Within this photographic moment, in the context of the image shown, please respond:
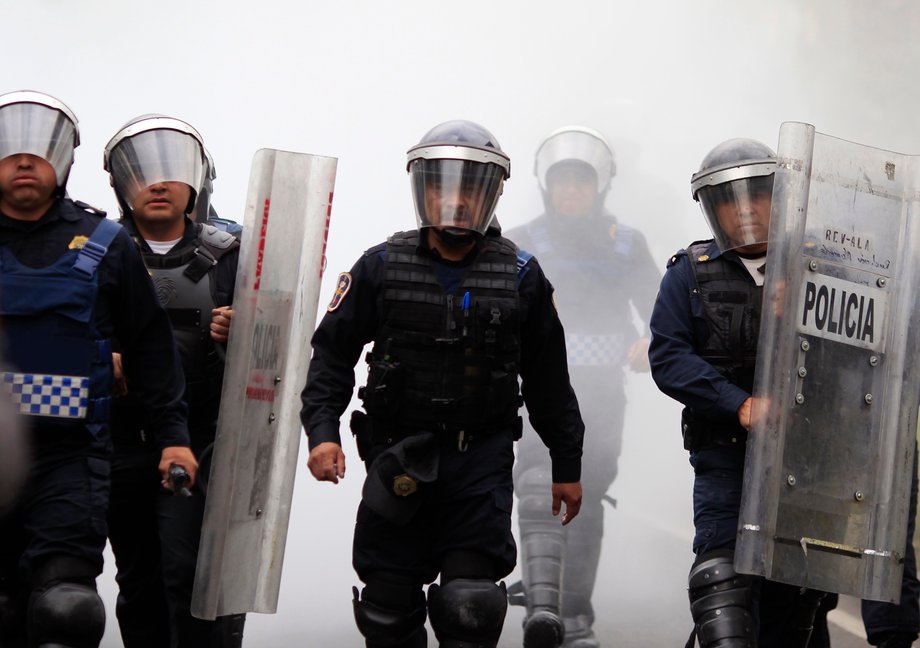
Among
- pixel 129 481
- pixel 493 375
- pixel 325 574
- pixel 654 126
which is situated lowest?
pixel 325 574

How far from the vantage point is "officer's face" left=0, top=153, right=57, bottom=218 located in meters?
4.51

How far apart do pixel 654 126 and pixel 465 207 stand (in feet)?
26.4

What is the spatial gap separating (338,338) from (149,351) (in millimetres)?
573

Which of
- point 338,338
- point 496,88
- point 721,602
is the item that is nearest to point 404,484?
point 338,338

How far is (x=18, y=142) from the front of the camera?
15.0ft

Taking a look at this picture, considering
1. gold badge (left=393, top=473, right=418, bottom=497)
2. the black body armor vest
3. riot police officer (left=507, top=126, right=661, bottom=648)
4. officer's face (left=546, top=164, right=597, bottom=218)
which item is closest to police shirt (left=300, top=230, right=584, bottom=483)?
gold badge (left=393, top=473, right=418, bottom=497)

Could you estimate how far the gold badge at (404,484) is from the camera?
4.73 m

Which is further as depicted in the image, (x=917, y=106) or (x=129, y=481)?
(x=917, y=106)

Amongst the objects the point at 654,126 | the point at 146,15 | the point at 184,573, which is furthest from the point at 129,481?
the point at 654,126

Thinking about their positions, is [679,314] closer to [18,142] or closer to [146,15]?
[18,142]

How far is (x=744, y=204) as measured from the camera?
5.03 metres

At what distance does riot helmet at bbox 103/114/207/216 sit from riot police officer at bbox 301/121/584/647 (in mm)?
748

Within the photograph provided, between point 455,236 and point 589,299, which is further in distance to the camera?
point 589,299

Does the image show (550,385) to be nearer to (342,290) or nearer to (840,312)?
(342,290)
